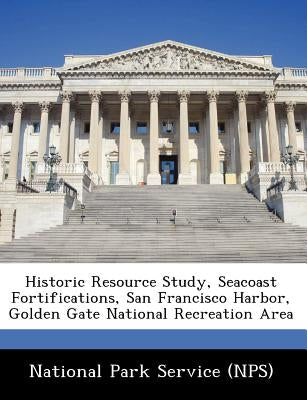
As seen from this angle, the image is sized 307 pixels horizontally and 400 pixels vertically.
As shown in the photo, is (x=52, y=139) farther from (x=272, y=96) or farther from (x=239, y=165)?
(x=272, y=96)

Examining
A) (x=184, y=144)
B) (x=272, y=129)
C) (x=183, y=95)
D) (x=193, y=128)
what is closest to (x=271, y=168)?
(x=272, y=129)

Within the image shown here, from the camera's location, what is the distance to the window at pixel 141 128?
45.0m

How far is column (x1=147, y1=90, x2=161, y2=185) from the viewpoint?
122ft

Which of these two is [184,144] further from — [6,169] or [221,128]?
[6,169]

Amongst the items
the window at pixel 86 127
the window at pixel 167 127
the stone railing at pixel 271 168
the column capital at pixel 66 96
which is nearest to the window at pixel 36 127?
the window at pixel 86 127

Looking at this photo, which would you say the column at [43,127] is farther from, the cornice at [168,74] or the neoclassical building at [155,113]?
the cornice at [168,74]

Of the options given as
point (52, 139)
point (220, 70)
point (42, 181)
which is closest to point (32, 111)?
point (52, 139)

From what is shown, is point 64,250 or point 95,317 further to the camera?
point 64,250

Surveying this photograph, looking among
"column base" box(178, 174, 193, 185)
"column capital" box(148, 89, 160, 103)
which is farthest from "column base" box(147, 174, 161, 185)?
"column capital" box(148, 89, 160, 103)

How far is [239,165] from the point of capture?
132 ft

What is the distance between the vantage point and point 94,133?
3891 cm

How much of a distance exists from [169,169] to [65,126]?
1367 cm

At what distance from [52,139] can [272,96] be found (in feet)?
Answer: 85.7

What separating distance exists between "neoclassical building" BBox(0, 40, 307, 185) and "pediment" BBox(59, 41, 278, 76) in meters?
0.11
